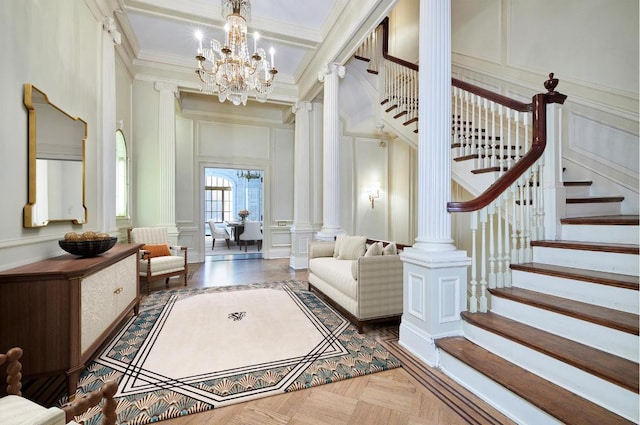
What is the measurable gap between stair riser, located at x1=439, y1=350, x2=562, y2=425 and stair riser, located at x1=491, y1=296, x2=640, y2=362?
1.80ft

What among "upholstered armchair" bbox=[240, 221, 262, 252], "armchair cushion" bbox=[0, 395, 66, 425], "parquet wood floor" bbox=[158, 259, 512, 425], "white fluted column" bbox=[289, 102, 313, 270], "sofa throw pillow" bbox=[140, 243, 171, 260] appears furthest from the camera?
"upholstered armchair" bbox=[240, 221, 262, 252]

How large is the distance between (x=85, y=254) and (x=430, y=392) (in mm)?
2838

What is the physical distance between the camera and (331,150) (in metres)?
4.91

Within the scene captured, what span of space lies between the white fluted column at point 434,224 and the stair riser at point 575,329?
332mm

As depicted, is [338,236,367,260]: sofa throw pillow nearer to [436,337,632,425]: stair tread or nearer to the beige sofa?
the beige sofa

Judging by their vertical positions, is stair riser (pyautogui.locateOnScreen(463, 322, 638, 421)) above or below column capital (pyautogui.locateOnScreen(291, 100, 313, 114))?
below

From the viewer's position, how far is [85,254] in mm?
2381

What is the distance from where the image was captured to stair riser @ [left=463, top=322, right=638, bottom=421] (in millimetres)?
1361

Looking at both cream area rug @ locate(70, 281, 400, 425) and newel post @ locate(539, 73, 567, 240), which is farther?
newel post @ locate(539, 73, 567, 240)

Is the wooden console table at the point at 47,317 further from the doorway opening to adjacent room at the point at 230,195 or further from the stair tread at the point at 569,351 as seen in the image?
the doorway opening to adjacent room at the point at 230,195

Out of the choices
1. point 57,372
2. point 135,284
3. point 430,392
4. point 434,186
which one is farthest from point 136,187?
point 430,392

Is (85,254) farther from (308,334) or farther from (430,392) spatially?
(430,392)

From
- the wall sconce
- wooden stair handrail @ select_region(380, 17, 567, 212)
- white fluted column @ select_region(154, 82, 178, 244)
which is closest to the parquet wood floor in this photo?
wooden stair handrail @ select_region(380, 17, 567, 212)

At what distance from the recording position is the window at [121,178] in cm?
458
